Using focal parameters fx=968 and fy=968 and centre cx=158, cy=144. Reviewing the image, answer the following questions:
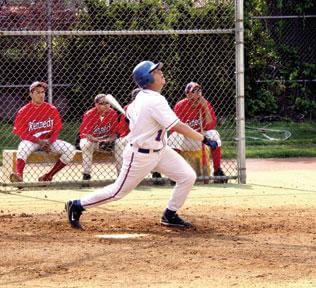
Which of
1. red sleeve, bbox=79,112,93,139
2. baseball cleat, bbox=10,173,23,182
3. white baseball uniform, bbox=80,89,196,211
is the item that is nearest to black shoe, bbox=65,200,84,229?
white baseball uniform, bbox=80,89,196,211

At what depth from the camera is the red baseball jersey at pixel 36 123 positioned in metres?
13.4

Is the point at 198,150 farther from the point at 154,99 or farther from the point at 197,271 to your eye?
the point at 197,271

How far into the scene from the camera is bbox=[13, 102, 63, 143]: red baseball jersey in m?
13.4

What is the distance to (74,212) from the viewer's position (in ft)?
31.5

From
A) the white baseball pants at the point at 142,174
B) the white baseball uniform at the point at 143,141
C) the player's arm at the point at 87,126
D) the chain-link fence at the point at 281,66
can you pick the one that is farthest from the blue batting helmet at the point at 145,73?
the chain-link fence at the point at 281,66

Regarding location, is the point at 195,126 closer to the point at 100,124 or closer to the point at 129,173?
the point at 100,124

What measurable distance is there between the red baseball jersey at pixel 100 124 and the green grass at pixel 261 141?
3.02m

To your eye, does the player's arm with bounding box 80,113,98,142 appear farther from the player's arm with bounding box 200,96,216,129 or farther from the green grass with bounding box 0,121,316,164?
the green grass with bounding box 0,121,316,164

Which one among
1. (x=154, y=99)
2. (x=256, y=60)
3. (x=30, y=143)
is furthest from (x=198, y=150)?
(x=256, y=60)

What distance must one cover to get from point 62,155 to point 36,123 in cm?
60

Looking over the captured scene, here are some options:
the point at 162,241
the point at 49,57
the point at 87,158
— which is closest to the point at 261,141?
the point at 49,57

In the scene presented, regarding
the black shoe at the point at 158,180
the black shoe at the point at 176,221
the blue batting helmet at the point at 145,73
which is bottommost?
the black shoe at the point at 176,221

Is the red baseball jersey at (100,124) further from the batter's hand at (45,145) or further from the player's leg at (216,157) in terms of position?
the player's leg at (216,157)

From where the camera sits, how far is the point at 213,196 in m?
12.2
